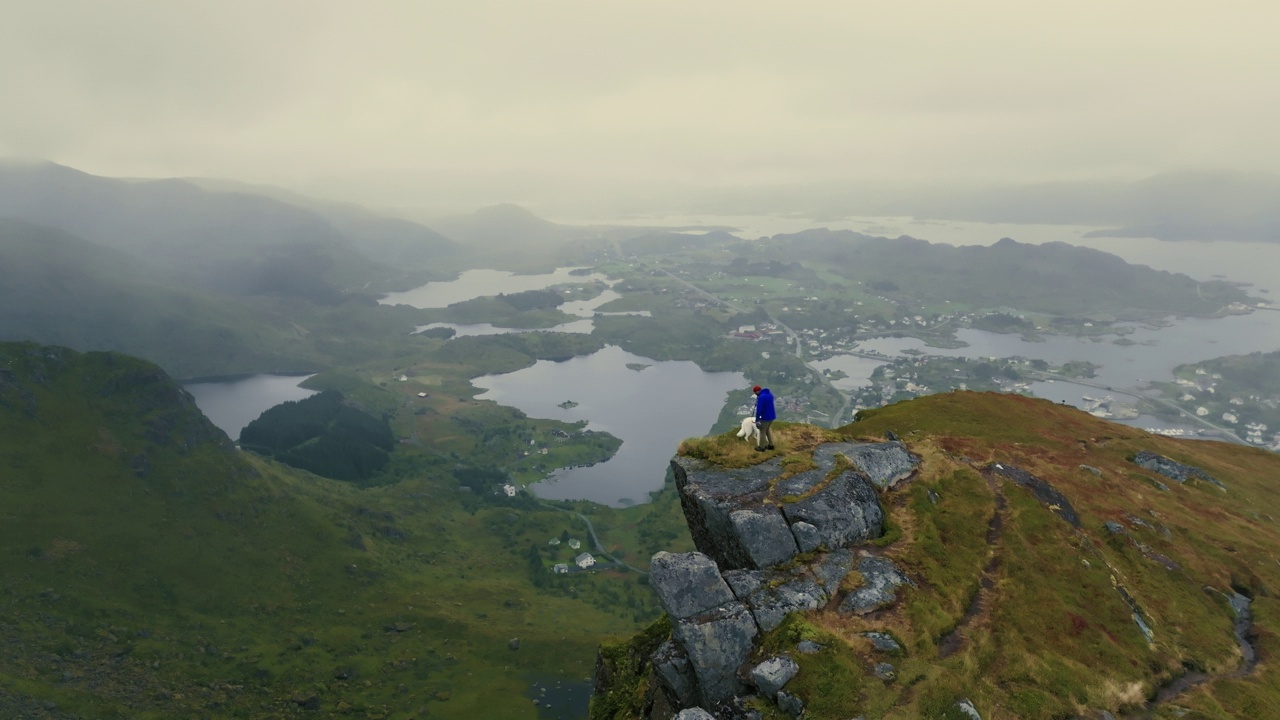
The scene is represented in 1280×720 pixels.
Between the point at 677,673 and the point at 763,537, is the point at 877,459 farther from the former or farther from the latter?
the point at 677,673

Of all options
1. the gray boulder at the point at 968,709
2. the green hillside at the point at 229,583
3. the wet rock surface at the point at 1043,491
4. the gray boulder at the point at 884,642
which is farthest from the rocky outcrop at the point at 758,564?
the green hillside at the point at 229,583

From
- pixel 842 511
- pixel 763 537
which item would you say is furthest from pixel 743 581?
pixel 842 511

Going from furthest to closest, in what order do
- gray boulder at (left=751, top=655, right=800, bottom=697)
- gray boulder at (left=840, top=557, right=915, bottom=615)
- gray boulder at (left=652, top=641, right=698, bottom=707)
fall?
1. gray boulder at (left=840, top=557, right=915, bottom=615)
2. gray boulder at (left=652, top=641, right=698, bottom=707)
3. gray boulder at (left=751, top=655, right=800, bottom=697)

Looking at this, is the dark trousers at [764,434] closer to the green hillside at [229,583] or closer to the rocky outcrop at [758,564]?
the rocky outcrop at [758,564]

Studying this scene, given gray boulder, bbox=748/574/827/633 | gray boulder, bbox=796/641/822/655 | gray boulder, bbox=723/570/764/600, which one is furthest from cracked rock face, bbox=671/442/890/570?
gray boulder, bbox=796/641/822/655

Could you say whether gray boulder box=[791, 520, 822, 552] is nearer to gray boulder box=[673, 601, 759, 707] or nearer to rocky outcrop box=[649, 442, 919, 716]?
rocky outcrop box=[649, 442, 919, 716]
